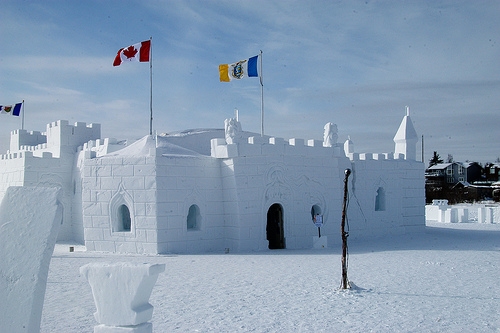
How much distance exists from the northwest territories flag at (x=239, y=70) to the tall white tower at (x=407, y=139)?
876 cm

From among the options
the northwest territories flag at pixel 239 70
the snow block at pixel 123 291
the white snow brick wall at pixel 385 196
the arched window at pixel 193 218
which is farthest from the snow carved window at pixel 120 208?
the snow block at pixel 123 291

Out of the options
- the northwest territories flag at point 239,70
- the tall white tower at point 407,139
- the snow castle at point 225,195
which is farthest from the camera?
the tall white tower at point 407,139

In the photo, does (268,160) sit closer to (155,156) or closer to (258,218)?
(258,218)

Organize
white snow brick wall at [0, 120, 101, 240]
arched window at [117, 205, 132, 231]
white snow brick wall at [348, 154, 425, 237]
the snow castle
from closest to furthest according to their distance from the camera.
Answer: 1. the snow castle
2. arched window at [117, 205, 132, 231]
3. white snow brick wall at [348, 154, 425, 237]
4. white snow brick wall at [0, 120, 101, 240]

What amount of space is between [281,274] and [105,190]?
7672 millimetres

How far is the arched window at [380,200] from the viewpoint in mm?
20688

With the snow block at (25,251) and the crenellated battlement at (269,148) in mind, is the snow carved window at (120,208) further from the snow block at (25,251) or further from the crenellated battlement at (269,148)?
the snow block at (25,251)

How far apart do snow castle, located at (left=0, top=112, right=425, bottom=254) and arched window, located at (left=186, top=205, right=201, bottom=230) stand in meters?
0.04

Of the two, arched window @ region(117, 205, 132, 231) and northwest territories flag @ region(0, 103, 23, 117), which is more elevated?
northwest territories flag @ region(0, 103, 23, 117)

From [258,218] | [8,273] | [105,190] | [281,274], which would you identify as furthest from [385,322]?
[105,190]

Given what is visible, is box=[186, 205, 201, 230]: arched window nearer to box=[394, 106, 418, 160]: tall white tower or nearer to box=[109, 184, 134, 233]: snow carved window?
box=[109, 184, 134, 233]: snow carved window

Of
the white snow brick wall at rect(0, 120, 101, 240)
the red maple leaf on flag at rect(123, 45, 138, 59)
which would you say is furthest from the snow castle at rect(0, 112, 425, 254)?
the red maple leaf on flag at rect(123, 45, 138, 59)

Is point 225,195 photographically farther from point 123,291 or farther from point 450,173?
point 450,173

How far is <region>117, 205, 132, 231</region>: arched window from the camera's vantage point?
15773 millimetres
